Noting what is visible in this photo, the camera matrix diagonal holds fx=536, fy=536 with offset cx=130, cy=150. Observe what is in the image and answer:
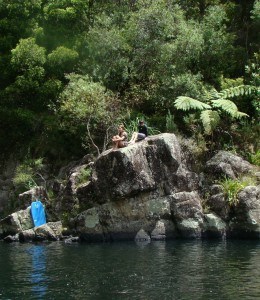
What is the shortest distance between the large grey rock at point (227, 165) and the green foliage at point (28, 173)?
9.91 m

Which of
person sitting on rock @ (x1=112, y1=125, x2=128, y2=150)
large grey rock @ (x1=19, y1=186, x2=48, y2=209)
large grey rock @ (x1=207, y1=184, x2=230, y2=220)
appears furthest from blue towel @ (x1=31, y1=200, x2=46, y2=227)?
large grey rock @ (x1=207, y1=184, x2=230, y2=220)

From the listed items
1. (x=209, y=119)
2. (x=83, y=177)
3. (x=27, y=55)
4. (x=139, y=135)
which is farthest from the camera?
(x=27, y=55)

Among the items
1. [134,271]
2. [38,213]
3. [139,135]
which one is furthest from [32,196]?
[134,271]

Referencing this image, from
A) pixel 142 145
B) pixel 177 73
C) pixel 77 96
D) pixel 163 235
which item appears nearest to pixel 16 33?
pixel 77 96

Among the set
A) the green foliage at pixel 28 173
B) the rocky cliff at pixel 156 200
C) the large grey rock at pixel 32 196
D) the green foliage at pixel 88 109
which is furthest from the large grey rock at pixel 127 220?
the green foliage at pixel 28 173

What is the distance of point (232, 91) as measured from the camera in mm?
29047

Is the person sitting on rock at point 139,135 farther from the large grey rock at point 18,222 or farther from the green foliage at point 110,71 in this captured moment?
the large grey rock at point 18,222

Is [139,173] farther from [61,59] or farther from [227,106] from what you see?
[61,59]

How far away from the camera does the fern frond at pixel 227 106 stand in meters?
27.8

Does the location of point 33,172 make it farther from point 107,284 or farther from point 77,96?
point 107,284

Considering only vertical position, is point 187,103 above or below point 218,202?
above

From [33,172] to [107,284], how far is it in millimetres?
16073

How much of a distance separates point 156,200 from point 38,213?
20.8ft

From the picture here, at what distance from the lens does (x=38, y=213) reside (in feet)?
89.8
